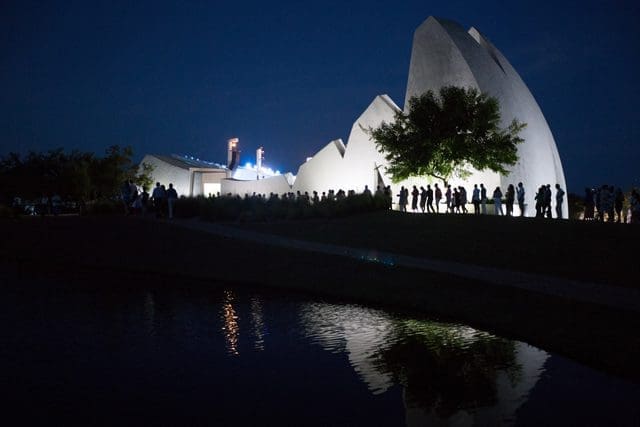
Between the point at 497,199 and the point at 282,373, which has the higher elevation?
the point at 497,199

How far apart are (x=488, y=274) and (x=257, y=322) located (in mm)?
5954

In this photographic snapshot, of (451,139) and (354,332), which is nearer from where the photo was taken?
(354,332)

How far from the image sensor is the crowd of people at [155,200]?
2636 centimetres

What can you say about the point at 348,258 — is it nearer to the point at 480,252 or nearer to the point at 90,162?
the point at 480,252

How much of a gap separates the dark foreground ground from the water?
808 millimetres

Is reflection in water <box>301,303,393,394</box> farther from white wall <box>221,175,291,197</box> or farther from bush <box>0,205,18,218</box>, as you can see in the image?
white wall <box>221,175,291,197</box>

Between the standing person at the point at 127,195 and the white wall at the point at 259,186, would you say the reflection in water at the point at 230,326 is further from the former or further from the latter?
the white wall at the point at 259,186

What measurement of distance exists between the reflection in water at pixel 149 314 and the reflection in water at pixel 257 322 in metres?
1.55

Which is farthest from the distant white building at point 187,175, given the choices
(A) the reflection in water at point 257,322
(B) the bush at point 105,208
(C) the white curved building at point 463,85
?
(A) the reflection in water at point 257,322

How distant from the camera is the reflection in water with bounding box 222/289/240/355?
8292 mm

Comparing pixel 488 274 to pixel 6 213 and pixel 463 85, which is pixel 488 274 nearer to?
pixel 463 85

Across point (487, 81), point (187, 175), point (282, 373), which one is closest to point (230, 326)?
point (282, 373)

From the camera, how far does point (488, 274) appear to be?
13445 mm

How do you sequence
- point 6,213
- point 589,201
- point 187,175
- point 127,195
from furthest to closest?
point 187,175, point 6,213, point 127,195, point 589,201
